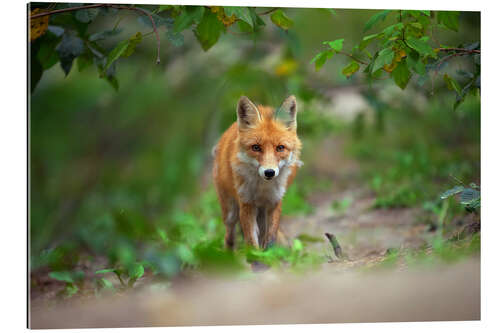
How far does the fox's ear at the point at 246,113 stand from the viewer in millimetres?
3875

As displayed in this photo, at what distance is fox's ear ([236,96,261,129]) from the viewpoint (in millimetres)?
3875

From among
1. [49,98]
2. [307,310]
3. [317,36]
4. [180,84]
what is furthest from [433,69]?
[49,98]

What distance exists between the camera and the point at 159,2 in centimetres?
379

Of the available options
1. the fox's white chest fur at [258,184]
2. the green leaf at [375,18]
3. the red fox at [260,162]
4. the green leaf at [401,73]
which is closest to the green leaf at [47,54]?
the red fox at [260,162]

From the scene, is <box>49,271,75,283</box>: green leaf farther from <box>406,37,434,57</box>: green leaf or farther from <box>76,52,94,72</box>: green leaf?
<box>406,37,434,57</box>: green leaf

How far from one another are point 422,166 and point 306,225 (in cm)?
194

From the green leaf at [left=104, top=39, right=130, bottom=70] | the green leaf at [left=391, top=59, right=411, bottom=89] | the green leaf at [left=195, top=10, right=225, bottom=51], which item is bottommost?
the green leaf at [left=391, top=59, right=411, bottom=89]

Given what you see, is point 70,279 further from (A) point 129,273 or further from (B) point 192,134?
(B) point 192,134

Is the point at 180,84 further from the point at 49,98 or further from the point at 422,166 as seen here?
the point at 422,166

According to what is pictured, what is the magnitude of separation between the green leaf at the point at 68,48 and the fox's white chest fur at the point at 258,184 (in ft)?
4.62

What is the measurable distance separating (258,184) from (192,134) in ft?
16.2

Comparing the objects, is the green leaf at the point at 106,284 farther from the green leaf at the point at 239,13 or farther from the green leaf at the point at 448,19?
the green leaf at the point at 448,19

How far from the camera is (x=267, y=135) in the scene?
12.6ft

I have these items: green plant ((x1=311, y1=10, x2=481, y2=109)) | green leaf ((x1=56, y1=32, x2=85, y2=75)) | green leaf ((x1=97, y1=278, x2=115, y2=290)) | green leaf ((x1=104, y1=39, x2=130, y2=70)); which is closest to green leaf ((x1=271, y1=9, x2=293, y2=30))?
green plant ((x1=311, y1=10, x2=481, y2=109))
